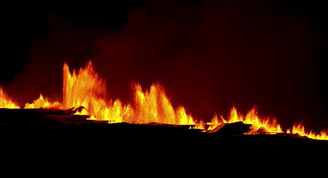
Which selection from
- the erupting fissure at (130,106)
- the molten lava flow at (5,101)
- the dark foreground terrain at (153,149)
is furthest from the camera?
the molten lava flow at (5,101)

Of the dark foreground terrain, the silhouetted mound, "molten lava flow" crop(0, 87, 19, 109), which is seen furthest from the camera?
"molten lava flow" crop(0, 87, 19, 109)

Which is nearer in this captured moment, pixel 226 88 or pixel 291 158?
pixel 291 158

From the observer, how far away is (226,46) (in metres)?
19.4

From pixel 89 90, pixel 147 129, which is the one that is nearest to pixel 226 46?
pixel 89 90

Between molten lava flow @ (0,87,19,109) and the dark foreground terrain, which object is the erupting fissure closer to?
molten lava flow @ (0,87,19,109)

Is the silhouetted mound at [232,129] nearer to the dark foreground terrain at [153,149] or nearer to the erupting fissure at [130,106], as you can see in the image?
the dark foreground terrain at [153,149]

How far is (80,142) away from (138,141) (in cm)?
130

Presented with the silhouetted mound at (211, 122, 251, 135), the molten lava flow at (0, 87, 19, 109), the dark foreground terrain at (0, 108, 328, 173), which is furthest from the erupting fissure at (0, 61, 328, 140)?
the dark foreground terrain at (0, 108, 328, 173)

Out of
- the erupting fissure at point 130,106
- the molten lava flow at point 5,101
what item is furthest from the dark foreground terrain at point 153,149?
the molten lava flow at point 5,101

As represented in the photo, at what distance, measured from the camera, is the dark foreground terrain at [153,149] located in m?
6.88

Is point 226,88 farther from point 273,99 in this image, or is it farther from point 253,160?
point 253,160

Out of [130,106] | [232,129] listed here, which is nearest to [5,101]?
[130,106]

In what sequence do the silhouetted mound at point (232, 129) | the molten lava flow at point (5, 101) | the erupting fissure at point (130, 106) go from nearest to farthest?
the silhouetted mound at point (232, 129)
the erupting fissure at point (130, 106)
the molten lava flow at point (5, 101)

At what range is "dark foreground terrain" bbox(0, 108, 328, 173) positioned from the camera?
22.6ft
